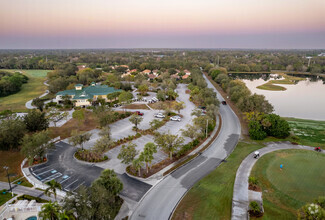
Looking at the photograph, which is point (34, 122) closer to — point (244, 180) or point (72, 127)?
point (72, 127)

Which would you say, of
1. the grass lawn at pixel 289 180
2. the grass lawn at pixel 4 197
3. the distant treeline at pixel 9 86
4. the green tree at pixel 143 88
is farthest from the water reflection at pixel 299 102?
the distant treeline at pixel 9 86

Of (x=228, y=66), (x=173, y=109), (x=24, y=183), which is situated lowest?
(x=24, y=183)

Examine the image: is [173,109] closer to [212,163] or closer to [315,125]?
[212,163]

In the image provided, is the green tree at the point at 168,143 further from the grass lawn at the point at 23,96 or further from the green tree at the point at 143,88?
the grass lawn at the point at 23,96

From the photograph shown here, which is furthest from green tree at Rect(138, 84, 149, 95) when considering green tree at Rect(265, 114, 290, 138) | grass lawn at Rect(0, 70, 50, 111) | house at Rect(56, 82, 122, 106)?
green tree at Rect(265, 114, 290, 138)

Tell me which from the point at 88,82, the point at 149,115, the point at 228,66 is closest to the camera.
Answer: the point at 149,115

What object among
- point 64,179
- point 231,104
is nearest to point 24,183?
point 64,179

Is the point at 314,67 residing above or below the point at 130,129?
above
